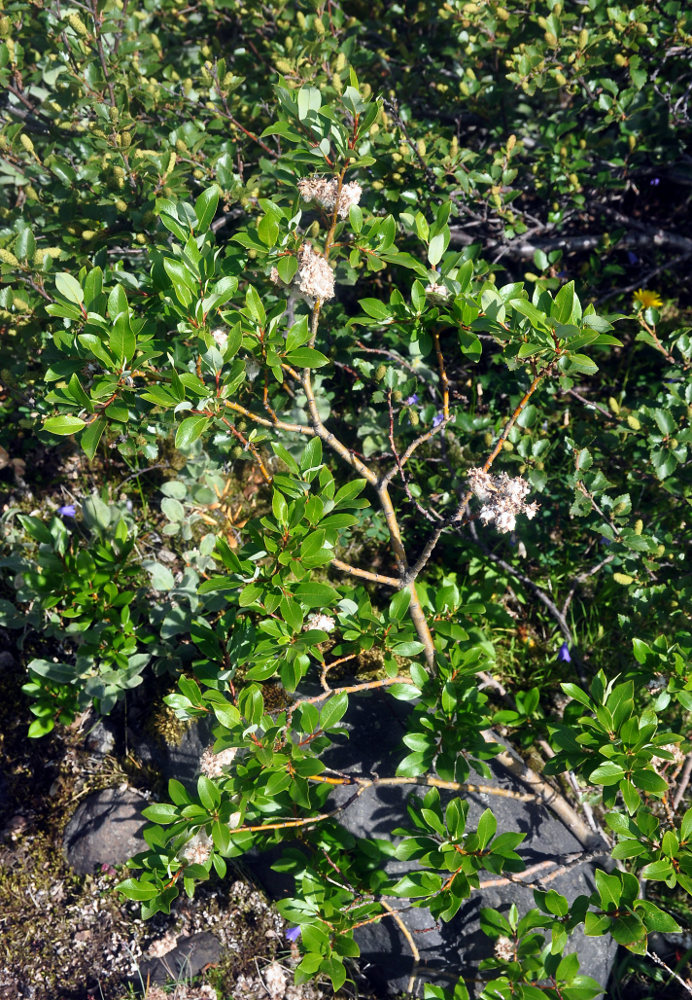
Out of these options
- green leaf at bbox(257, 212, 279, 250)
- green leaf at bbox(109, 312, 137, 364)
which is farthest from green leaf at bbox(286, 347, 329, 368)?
green leaf at bbox(109, 312, 137, 364)

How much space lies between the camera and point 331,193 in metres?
1.93

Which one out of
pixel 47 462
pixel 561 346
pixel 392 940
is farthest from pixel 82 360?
pixel 392 940

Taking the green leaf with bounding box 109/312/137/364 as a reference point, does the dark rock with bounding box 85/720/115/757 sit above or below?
below

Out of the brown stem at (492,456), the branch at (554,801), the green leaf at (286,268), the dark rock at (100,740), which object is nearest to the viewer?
the green leaf at (286,268)

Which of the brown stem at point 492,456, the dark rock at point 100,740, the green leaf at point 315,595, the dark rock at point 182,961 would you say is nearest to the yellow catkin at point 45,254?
the green leaf at point 315,595

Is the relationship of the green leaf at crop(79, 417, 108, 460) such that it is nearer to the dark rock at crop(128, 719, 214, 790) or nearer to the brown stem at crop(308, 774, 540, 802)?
the brown stem at crop(308, 774, 540, 802)

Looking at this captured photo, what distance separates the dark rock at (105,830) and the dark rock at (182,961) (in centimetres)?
38

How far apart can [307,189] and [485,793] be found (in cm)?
198

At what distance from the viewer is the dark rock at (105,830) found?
9.35 ft

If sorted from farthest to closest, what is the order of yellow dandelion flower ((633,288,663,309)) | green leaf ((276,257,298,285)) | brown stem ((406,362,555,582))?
1. yellow dandelion flower ((633,288,663,309))
2. brown stem ((406,362,555,582))
3. green leaf ((276,257,298,285))

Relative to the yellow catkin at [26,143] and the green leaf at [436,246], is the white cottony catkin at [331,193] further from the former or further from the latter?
the yellow catkin at [26,143]

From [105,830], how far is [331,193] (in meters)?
2.47

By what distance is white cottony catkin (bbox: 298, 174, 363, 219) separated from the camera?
1.91m

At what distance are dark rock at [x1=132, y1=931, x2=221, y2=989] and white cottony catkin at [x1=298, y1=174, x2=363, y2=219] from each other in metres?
2.57
